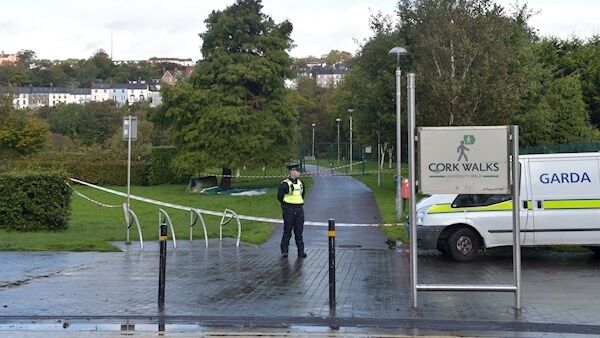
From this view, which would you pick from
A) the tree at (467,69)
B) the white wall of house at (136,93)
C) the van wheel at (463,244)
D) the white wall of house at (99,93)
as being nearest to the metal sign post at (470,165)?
the van wheel at (463,244)

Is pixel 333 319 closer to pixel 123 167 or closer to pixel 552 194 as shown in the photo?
pixel 552 194

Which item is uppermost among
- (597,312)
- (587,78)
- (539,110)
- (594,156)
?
(587,78)

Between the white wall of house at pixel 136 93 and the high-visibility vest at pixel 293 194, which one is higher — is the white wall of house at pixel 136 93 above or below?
above

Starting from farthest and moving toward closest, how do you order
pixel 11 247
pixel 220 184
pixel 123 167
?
pixel 123 167 < pixel 220 184 < pixel 11 247

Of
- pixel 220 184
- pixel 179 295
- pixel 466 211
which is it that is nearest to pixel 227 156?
pixel 220 184

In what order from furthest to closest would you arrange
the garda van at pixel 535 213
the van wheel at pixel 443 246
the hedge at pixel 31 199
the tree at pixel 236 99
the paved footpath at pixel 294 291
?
the tree at pixel 236 99 → the hedge at pixel 31 199 → the van wheel at pixel 443 246 → the garda van at pixel 535 213 → the paved footpath at pixel 294 291

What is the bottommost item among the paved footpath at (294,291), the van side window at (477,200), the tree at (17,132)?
the paved footpath at (294,291)

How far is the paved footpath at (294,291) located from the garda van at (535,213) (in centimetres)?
42

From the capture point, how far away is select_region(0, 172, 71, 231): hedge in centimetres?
1875

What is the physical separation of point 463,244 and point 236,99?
27.3 metres

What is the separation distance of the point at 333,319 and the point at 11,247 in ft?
31.4

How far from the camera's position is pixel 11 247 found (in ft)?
52.2

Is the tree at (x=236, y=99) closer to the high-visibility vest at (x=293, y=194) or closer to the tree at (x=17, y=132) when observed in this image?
the tree at (x=17, y=132)

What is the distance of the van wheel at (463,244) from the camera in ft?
46.4
